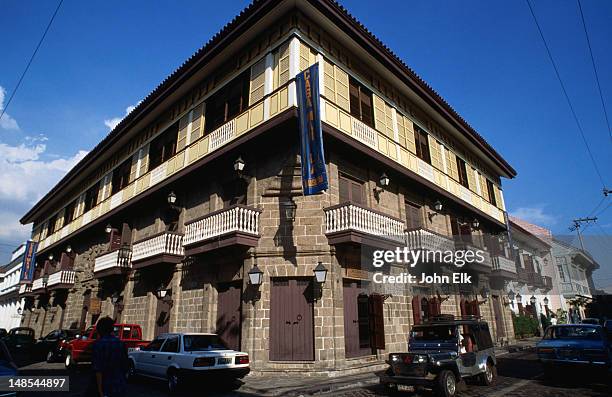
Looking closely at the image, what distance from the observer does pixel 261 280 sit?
37.6 feet

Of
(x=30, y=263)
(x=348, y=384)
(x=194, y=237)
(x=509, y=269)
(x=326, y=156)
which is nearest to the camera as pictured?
(x=348, y=384)

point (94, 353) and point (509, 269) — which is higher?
point (509, 269)

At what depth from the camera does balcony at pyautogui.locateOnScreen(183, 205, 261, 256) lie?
1163cm

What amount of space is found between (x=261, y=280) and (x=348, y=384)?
407 centimetres

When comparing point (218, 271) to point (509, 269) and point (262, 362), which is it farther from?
point (509, 269)

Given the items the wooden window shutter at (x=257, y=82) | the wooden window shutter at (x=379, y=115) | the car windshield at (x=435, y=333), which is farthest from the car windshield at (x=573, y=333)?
the wooden window shutter at (x=257, y=82)

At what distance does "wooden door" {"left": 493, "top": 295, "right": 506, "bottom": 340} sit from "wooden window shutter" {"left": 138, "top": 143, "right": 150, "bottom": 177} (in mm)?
22367

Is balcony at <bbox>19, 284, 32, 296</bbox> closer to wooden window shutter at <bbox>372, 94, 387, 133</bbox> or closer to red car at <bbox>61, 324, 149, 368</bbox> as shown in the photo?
red car at <bbox>61, 324, 149, 368</bbox>

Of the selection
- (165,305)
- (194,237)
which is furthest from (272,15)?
(165,305)

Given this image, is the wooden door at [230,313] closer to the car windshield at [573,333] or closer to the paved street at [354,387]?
the paved street at [354,387]

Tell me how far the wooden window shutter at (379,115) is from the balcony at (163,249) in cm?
961

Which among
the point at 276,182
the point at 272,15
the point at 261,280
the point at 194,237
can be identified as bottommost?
the point at 261,280

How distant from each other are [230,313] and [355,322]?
4.40m

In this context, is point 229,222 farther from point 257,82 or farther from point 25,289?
point 25,289
